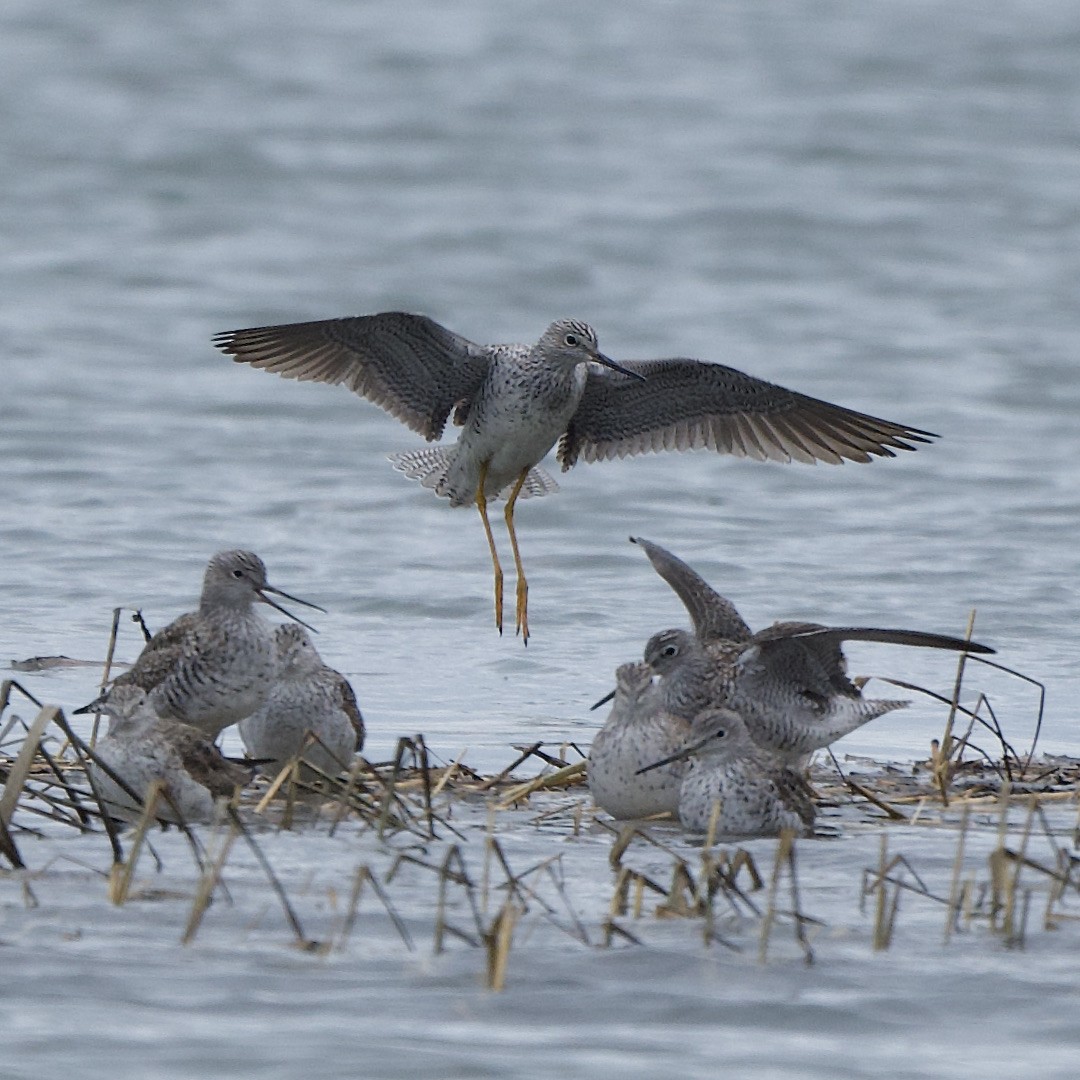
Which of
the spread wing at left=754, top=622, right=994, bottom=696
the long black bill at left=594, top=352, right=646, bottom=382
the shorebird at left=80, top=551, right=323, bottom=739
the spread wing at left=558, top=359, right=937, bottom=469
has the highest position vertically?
the long black bill at left=594, top=352, right=646, bottom=382

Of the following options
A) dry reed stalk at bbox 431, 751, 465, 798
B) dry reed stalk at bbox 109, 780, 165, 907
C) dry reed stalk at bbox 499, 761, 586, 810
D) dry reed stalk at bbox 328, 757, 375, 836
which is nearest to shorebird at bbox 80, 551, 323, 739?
dry reed stalk at bbox 431, 751, 465, 798

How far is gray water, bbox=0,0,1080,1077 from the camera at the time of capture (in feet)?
16.1

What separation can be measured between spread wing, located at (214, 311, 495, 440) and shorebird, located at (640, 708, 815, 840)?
3.64 metres

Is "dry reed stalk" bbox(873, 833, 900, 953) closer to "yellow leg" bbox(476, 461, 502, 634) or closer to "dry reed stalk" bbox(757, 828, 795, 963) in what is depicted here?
"dry reed stalk" bbox(757, 828, 795, 963)

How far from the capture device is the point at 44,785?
6.80 metres

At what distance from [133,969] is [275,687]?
2.08 meters

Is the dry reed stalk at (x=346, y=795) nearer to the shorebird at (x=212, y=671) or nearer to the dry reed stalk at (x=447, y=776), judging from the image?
the dry reed stalk at (x=447, y=776)

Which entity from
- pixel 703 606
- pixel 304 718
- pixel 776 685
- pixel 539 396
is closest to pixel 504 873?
pixel 304 718

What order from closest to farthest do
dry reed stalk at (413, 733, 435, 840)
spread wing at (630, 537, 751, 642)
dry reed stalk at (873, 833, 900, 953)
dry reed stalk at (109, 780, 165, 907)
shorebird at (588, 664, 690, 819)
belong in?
dry reed stalk at (873, 833, 900, 953)
dry reed stalk at (109, 780, 165, 907)
dry reed stalk at (413, 733, 435, 840)
shorebird at (588, 664, 690, 819)
spread wing at (630, 537, 751, 642)

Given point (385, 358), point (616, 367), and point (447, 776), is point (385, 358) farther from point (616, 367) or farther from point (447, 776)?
point (447, 776)

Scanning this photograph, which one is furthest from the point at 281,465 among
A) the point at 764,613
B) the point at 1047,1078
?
the point at 1047,1078

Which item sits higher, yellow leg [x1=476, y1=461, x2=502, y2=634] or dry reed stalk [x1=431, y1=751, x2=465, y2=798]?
yellow leg [x1=476, y1=461, x2=502, y2=634]

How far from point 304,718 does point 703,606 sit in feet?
5.54

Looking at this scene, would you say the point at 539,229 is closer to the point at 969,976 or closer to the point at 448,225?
the point at 448,225
